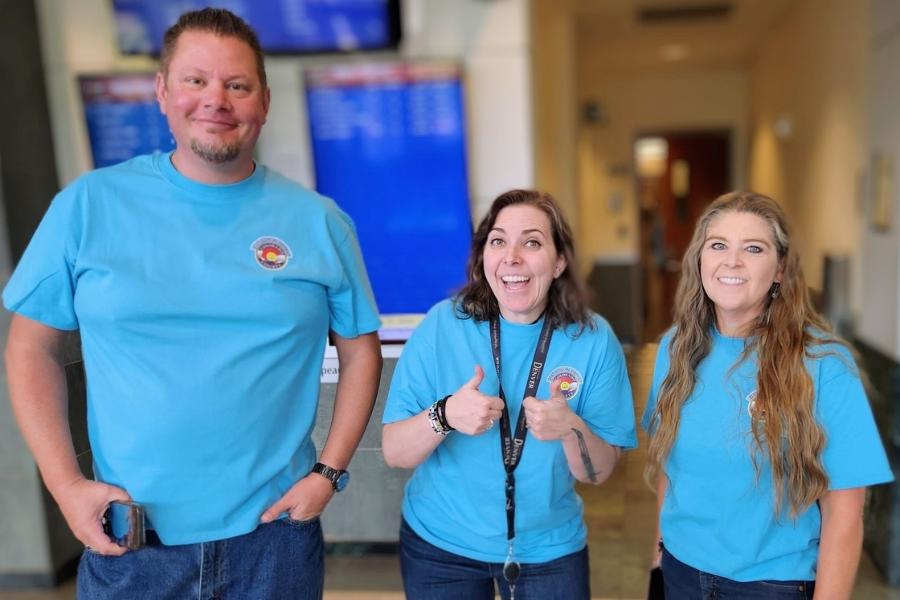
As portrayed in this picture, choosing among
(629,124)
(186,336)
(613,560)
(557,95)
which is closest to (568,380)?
(186,336)

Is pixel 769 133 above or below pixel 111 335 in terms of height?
above

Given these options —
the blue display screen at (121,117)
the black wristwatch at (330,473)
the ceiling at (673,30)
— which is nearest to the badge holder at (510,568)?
the black wristwatch at (330,473)

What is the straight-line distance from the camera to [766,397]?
129 cm

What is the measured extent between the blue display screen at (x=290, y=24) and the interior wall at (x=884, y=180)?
2312 mm

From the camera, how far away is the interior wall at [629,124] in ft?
33.1

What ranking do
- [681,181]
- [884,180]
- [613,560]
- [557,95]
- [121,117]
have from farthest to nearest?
[681,181] < [557,95] < [884,180] < [121,117] < [613,560]

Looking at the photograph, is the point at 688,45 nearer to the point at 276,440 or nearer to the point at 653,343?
the point at 653,343

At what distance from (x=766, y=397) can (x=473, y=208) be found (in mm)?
2101

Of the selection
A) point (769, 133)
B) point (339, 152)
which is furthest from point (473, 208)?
point (769, 133)

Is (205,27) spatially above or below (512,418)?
above

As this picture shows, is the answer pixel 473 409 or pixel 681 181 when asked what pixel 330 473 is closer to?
pixel 473 409

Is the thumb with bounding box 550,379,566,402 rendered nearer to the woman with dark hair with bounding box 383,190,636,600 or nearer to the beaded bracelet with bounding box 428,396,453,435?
the woman with dark hair with bounding box 383,190,636,600

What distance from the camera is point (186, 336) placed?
125 centimetres

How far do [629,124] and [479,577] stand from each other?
961 centimetres
